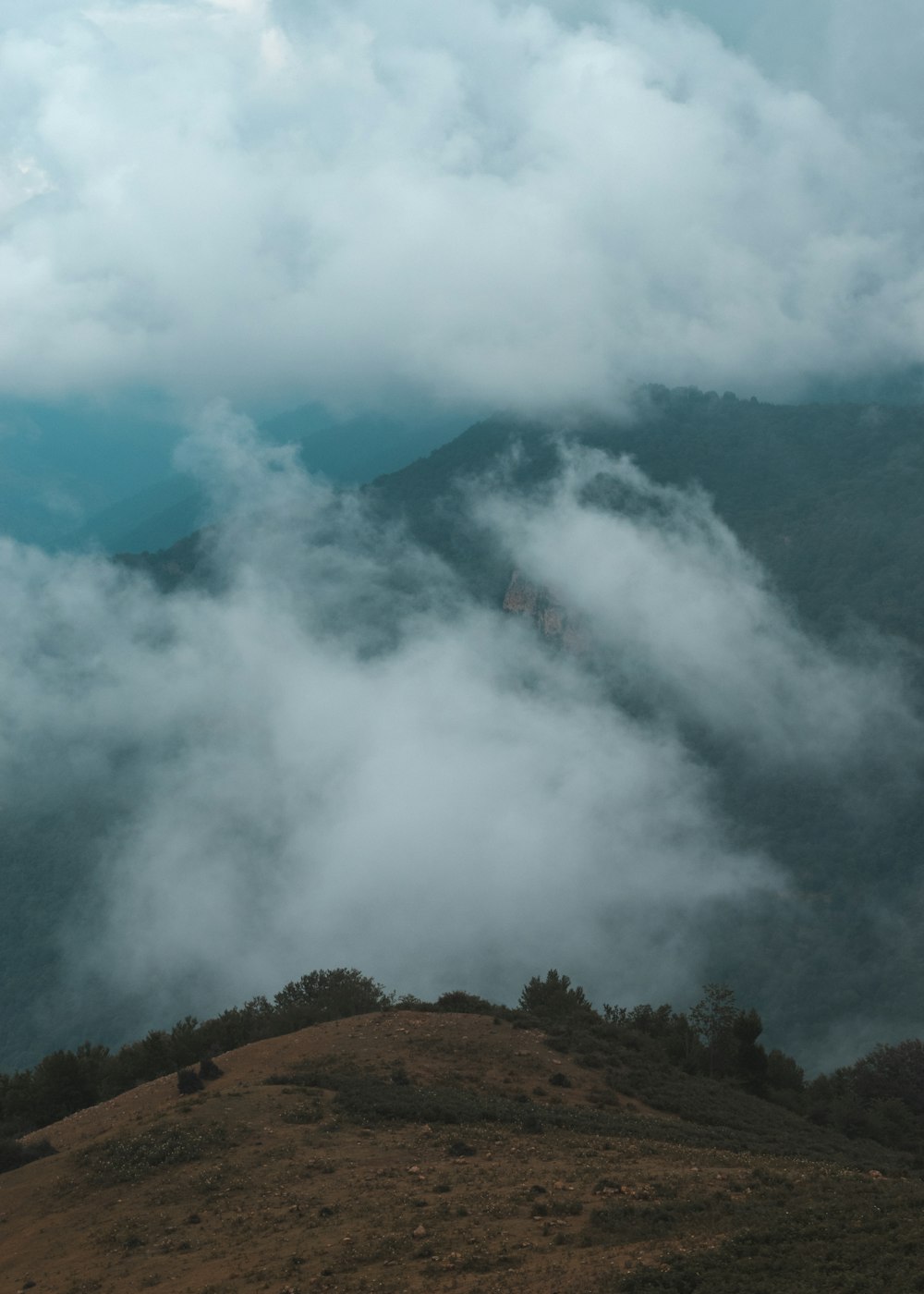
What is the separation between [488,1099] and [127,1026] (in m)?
171

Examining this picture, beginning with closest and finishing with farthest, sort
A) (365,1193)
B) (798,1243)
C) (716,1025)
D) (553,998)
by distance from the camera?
(798,1243)
(365,1193)
(716,1025)
(553,998)

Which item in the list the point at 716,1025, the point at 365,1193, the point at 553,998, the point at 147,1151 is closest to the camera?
the point at 365,1193

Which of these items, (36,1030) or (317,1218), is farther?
(36,1030)

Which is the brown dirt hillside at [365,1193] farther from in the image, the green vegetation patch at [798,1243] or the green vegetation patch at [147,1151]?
the green vegetation patch at [798,1243]

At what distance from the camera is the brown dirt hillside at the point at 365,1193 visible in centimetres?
2253

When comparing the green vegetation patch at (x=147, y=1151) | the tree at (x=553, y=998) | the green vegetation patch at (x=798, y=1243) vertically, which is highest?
the tree at (x=553, y=998)

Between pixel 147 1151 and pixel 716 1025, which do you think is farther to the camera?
pixel 716 1025

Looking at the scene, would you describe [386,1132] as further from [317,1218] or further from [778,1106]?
[778,1106]

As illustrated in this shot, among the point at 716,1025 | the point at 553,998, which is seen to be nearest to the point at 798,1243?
the point at 716,1025

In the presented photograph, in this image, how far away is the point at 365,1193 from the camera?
27.3 metres

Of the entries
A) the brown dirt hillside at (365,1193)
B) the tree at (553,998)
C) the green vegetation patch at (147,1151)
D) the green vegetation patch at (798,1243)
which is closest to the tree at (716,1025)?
the tree at (553,998)

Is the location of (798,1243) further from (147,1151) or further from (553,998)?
(553,998)

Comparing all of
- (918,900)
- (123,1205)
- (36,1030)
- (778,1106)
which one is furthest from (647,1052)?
(36,1030)

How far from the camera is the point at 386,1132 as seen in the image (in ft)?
110
